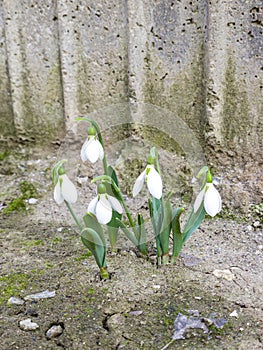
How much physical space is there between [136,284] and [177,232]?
0.58 ft

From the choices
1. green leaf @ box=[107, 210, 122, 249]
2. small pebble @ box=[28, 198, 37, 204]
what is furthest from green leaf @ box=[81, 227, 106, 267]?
small pebble @ box=[28, 198, 37, 204]

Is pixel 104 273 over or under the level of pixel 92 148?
under

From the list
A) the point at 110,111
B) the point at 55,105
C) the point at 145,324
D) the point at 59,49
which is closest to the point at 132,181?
the point at 110,111

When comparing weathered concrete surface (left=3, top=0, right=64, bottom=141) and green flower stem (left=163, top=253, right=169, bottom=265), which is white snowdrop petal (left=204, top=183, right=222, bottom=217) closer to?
green flower stem (left=163, top=253, right=169, bottom=265)

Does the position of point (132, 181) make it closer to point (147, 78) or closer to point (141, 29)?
point (147, 78)

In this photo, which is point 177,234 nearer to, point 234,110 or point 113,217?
point 113,217

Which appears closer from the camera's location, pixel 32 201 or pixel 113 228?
pixel 113 228

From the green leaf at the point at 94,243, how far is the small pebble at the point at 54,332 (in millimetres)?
206

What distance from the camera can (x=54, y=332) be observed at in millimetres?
1175

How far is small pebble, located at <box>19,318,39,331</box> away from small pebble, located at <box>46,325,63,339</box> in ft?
0.13

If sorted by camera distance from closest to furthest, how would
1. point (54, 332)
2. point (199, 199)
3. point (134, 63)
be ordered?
point (54, 332)
point (199, 199)
point (134, 63)

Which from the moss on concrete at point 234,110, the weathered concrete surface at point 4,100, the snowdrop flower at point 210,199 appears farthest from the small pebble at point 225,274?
the weathered concrete surface at point 4,100

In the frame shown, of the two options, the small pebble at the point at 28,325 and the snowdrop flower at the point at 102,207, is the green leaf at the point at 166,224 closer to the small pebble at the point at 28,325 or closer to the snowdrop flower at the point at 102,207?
the snowdrop flower at the point at 102,207

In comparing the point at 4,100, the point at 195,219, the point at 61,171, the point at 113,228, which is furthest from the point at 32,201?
the point at 195,219
